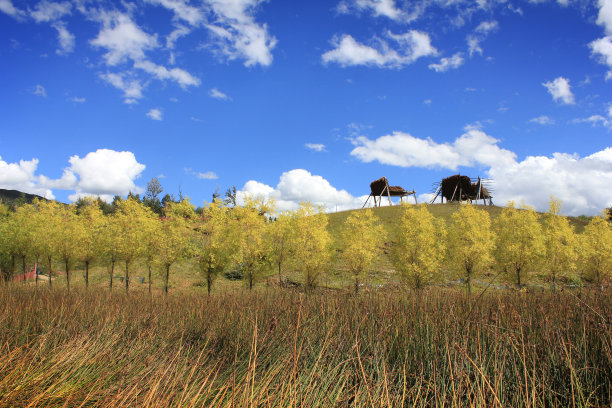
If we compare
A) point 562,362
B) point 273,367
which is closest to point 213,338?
point 273,367

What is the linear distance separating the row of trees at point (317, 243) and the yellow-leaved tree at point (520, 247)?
0.22ft

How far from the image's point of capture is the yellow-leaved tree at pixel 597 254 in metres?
25.4

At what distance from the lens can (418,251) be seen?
79.7ft

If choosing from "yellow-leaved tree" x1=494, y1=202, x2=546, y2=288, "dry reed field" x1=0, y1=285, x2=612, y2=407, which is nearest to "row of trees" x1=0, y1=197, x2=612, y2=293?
"yellow-leaved tree" x1=494, y1=202, x2=546, y2=288

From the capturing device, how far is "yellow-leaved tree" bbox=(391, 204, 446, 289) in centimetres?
2341

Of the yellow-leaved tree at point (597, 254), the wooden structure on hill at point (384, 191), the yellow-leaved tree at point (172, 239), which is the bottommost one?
the yellow-leaved tree at point (597, 254)

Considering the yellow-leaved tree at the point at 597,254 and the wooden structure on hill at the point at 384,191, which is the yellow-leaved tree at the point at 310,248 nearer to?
the yellow-leaved tree at the point at 597,254

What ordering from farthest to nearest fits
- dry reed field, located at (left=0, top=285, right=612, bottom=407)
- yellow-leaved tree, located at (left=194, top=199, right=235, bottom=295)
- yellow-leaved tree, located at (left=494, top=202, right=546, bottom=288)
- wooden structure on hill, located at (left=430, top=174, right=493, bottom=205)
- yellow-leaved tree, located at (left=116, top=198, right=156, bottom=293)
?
wooden structure on hill, located at (left=430, top=174, right=493, bottom=205) < yellow-leaved tree, located at (left=116, top=198, right=156, bottom=293) < yellow-leaved tree, located at (left=194, top=199, right=235, bottom=295) < yellow-leaved tree, located at (left=494, top=202, right=546, bottom=288) < dry reed field, located at (left=0, top=285, right=612, bottom=407)

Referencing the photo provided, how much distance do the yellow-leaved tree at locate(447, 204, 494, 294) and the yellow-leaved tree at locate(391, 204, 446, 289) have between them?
96 cm

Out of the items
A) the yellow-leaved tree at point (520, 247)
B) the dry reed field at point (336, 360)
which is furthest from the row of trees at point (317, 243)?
the dry reed field at point (336, 360)

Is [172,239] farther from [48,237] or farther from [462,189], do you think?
[462,189]

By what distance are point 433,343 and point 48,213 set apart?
39261mm

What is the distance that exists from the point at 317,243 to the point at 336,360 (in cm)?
2101

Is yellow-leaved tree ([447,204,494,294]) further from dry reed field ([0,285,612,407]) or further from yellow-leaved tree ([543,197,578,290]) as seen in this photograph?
dry reed field ([0,285,612,407])
